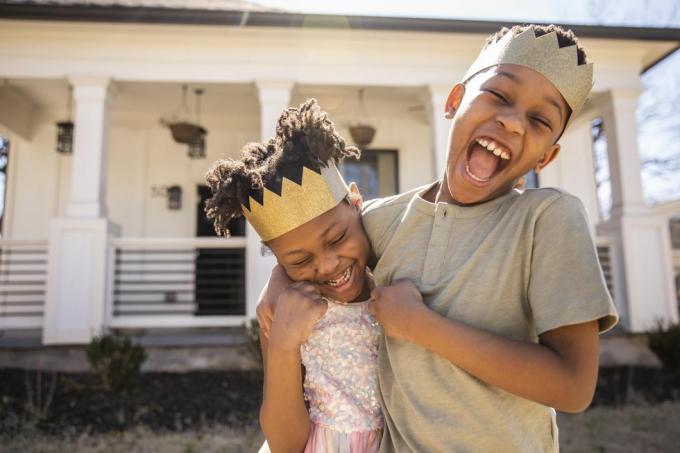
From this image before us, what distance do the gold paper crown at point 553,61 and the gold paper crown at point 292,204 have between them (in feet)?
1.76

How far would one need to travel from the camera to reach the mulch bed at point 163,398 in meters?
4.86

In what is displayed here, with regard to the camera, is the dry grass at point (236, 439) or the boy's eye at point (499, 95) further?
the dry grass at point (236, 439)

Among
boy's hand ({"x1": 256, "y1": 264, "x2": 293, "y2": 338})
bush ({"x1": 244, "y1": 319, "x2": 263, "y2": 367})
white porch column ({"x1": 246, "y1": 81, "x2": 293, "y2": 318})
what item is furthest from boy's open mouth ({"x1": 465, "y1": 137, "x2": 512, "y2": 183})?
white porch column ({"x1": 246, "y1": 81, "x2": 293, "y2": 318})

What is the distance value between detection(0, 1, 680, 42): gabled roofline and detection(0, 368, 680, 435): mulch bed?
441cm

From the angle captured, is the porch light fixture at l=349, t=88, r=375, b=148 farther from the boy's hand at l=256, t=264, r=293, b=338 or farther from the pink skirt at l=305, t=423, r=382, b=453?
the pink skirt at l=305, t=423, r=382, b=453

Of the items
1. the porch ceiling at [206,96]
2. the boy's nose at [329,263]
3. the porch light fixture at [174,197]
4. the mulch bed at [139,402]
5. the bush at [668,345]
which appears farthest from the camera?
the porch light fixture at [174,197]

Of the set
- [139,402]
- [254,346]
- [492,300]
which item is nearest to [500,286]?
[492,300]

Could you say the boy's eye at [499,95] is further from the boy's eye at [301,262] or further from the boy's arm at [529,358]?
the boy's eye at [301,262]

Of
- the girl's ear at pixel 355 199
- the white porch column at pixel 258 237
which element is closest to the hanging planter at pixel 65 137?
the white porch column at pixel 258 237

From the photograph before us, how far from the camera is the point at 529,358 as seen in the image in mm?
966

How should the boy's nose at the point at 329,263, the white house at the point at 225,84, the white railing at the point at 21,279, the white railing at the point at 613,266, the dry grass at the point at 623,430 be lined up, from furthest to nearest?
the white railing at the point at 21,279
the white railing at the point at 613,266
the white house at the point at 225,84
the dry grass at the point at 623,430
the boy's nose at the point at 329,263

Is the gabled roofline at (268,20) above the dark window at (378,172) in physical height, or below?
above

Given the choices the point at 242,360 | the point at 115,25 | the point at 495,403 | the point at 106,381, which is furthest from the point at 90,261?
the point at 495,403

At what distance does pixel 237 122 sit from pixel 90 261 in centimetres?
406
